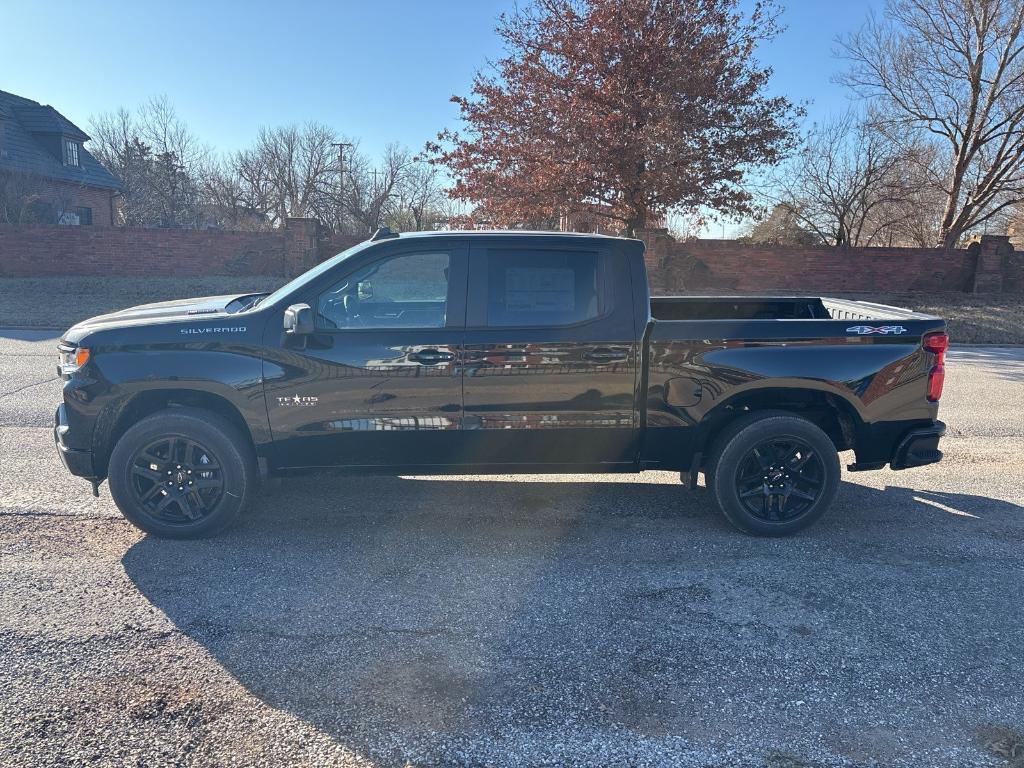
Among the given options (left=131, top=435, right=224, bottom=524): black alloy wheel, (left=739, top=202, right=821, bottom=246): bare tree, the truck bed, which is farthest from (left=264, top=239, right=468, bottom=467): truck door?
(left=739, top=202, right=821, bottom=246): bare tree

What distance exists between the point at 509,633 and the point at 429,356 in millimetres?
1754

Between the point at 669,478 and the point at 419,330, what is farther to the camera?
the point at 669,478

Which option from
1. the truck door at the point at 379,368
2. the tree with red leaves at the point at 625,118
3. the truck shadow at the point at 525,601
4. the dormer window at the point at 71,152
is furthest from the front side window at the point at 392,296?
the dormer window at the point at 71,152

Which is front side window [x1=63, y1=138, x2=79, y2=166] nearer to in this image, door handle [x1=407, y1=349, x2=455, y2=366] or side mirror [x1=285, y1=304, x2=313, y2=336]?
side mirror [x1=285, y1=304, x2=313, y2=336]

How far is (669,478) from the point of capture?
19.6 ft

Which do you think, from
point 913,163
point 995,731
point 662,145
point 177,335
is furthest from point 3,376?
point 913,163

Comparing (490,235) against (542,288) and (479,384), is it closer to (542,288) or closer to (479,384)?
(542,288)

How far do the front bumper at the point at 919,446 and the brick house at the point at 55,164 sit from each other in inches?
1177

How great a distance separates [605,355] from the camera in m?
4.53

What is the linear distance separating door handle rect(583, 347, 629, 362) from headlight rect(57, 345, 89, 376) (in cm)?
307

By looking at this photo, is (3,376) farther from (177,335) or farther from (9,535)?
(177,335)

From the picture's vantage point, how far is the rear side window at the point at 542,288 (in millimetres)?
4547

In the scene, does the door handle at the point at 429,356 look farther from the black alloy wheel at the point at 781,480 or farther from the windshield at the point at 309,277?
the black alloy wheel at the point at 781,480

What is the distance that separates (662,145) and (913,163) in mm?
13454
